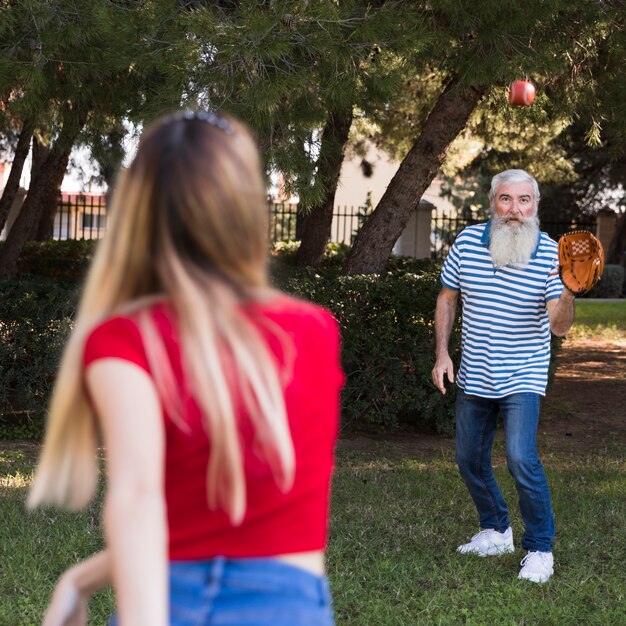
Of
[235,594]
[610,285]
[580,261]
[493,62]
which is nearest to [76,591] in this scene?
[235,594]

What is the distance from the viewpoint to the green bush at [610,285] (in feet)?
82.2

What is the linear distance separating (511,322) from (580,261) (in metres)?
0.47

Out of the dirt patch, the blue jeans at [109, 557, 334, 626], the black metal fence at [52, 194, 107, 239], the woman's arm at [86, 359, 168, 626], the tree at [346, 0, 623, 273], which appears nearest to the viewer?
the woman's arm at [86, 359, 168, 626]

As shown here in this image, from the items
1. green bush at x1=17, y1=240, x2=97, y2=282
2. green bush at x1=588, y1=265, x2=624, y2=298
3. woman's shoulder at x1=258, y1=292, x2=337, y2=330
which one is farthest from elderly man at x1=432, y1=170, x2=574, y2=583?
green bush at x1=588, y1=265, x2=624, y2=298

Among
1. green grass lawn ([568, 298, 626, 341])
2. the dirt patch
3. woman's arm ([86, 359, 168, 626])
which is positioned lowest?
the dirt patch

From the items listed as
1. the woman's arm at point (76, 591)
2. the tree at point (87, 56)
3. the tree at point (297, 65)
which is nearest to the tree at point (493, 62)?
the tree at point (297, 65)

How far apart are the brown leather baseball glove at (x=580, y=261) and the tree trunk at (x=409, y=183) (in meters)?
4.14

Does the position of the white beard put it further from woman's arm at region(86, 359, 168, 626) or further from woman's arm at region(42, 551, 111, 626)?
woman's arm at region(86, 359, 168, 626)

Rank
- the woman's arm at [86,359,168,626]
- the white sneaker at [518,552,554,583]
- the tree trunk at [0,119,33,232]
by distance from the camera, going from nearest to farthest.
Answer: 1. the woman's arm at [86,359,168,626]
2. the white sneaker at [518,552,554,583]
3. the tree trunk at [0,119,33,232]

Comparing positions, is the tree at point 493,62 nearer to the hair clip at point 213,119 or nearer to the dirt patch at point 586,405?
the dirt patch at point 586,405

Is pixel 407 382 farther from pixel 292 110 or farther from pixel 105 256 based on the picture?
pixel 105 256

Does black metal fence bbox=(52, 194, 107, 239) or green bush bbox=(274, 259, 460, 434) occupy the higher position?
black metal fence bbox=(52, 194, 107, 239)

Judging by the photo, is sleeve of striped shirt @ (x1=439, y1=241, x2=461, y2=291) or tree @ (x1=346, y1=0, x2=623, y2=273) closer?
sleeve of striped shirt @ (x1=439, y1=241, x2=461, y2=291)

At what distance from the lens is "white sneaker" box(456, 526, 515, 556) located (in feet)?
16.1
